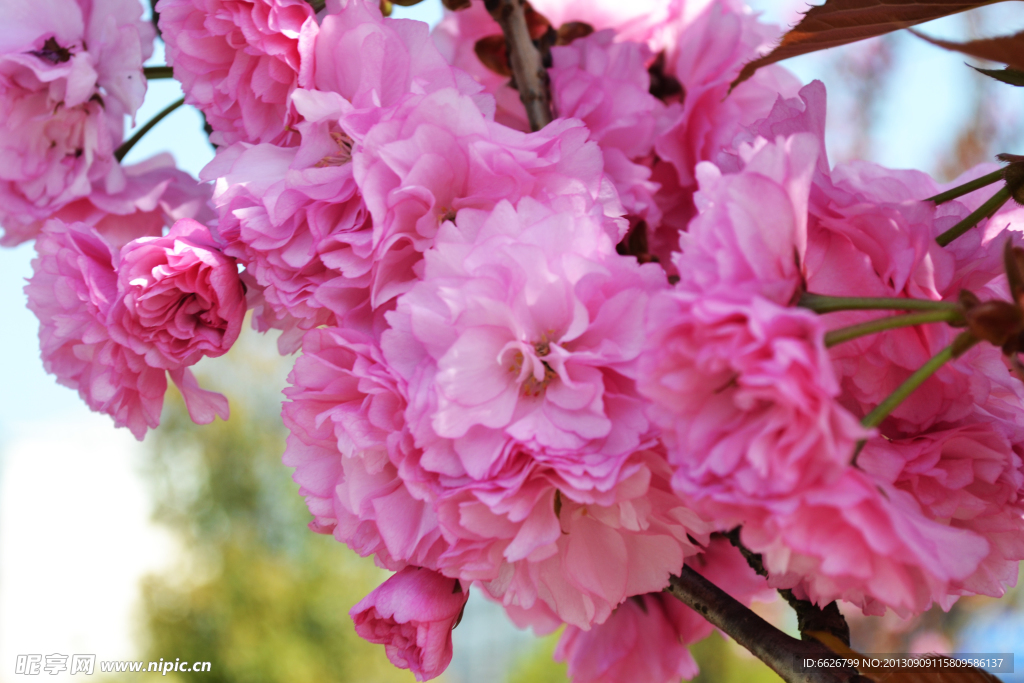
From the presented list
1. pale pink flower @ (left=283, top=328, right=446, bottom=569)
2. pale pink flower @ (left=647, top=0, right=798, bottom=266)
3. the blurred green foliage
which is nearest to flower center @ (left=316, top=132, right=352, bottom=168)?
pale pink flower @ (left=283, top=328, right=446, bottom=569)

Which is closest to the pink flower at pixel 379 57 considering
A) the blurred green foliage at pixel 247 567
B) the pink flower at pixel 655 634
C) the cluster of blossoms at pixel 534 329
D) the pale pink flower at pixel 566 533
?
the cluster of blossoms at pixel 534 329

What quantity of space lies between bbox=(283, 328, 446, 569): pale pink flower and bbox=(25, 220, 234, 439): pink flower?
131 mm

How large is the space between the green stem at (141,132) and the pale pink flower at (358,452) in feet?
1.09

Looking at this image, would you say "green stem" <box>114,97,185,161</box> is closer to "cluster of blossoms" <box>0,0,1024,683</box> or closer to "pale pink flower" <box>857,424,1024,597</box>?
"cluster of blossoms" <box>0,0,1024,683</box>

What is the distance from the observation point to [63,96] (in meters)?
0.56

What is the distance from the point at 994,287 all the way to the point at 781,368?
0.72 ft

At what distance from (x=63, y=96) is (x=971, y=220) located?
0.59 metres

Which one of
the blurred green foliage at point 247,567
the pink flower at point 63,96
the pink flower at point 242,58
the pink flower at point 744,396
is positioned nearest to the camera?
the pink flower at point 744,396

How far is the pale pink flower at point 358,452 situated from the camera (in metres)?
0.35

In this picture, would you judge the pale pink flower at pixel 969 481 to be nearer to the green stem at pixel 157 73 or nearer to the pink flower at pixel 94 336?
the pink flower at pixel 94 336

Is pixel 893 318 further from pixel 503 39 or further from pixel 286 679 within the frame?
pixel 286 679

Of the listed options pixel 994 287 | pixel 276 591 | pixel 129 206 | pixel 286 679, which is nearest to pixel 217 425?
pixel 276 591

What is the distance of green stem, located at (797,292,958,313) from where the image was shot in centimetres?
26

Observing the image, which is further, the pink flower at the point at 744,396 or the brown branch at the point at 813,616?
the brown branch at the point at 813,616
